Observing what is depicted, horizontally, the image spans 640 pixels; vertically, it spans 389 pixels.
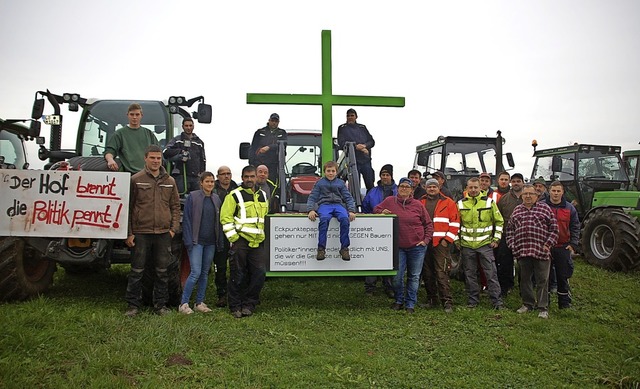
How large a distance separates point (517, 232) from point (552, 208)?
2.61 ft

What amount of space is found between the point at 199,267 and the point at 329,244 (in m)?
1.58

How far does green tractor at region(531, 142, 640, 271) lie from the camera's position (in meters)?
9.18

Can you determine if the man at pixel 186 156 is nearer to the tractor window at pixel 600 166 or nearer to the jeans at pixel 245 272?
the jeans at pixel 245 272

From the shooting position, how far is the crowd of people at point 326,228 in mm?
5820

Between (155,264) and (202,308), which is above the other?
(155,264)

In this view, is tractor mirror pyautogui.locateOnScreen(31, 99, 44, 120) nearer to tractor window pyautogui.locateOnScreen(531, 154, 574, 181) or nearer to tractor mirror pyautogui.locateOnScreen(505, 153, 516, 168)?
tractor mirror pyautogui.locateOnScreen(505, 153, 516, 168)

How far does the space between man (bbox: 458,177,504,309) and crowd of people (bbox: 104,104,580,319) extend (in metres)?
0.01

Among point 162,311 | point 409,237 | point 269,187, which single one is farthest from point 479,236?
point 162,311

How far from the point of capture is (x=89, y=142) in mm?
7398

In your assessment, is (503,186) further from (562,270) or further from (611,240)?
(611,240)

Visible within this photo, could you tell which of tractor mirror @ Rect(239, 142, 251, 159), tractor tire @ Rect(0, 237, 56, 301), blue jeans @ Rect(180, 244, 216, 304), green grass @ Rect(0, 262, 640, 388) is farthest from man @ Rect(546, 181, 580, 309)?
tractor tire @ Rect(0, 237, 56, 301)

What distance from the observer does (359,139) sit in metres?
8.07

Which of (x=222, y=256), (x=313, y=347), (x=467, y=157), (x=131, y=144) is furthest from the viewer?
(x=467, y=157)

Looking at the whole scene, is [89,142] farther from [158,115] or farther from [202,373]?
[202,373]
